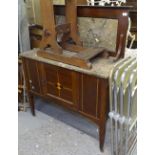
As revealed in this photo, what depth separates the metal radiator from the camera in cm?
128

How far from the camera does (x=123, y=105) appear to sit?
1369 mm

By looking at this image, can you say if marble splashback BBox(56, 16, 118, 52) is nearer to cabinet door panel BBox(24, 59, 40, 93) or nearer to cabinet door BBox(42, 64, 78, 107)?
cabinet door BBox(42, 64, 78, 107)

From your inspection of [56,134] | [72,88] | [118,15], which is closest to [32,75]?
[72,88]

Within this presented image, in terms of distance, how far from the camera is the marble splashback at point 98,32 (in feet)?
5.20

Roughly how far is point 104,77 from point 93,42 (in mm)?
480

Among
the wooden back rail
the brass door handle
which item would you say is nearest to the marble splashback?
the wooden back rail

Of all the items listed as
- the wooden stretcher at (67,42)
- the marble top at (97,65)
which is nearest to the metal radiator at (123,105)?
the marble top at (97,65)

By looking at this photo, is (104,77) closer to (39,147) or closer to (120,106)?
(120,106)

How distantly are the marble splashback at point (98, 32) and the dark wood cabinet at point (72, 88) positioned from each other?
1.18 feet

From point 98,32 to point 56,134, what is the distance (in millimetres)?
1008

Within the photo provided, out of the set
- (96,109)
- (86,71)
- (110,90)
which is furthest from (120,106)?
(86,71)

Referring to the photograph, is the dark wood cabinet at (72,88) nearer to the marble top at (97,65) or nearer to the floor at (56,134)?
the marble top at (97,65)
